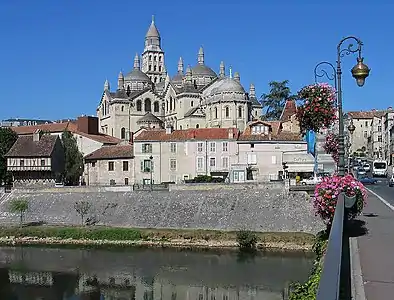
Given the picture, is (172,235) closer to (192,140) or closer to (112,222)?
(112,222)

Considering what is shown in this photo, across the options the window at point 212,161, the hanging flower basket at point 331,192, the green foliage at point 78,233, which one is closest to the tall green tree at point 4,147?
the green foliage at point 78,233

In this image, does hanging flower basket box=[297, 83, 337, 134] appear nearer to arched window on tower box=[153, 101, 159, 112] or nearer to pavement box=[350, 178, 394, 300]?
pavement box=[350, 178, 394, 300]

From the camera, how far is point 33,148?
213 feet

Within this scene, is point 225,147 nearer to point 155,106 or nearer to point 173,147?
point 173,147

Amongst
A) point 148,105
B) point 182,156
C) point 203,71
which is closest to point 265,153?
point 182,156

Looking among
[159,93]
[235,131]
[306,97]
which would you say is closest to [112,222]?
[235,131]

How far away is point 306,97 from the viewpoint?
61.1ft

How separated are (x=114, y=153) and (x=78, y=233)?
19.4m

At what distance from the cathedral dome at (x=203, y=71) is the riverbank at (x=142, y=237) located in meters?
54.3

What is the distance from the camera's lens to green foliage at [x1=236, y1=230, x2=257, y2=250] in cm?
4022

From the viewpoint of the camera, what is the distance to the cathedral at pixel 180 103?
77562 millimetres

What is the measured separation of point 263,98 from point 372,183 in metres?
43.2

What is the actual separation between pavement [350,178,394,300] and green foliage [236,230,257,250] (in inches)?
812

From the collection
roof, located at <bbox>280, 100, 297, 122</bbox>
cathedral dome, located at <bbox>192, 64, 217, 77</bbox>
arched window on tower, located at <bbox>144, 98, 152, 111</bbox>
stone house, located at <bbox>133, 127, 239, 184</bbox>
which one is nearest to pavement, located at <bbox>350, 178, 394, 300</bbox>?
stone house, located at <bbox>133, 127, 239, 184</bbox>
